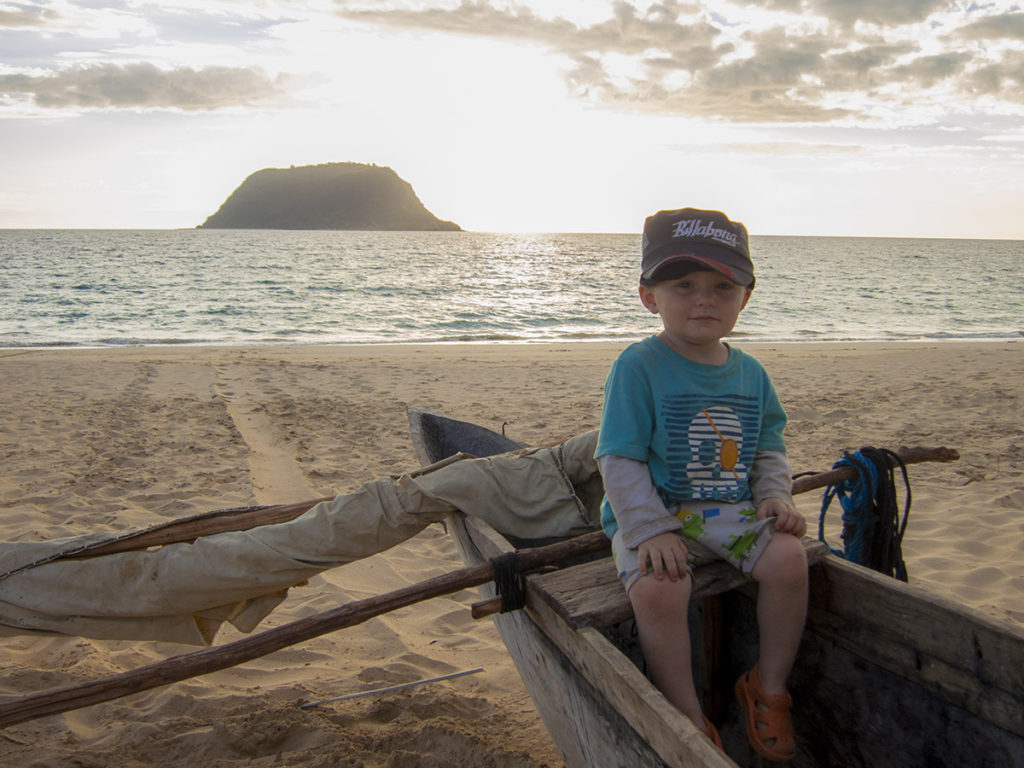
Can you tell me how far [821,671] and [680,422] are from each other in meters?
1.05

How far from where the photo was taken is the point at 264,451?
7.13 meters

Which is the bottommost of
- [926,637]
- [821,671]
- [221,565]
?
[821,671]

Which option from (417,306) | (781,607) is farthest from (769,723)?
(417,306)

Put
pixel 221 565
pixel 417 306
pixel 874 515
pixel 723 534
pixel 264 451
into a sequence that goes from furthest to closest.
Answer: pixel 417 306, pixel 264 451, pixel 874 515, pixel 221 565, pixel 723 534

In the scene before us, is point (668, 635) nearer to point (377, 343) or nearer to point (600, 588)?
point (600, 588)

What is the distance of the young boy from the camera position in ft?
6.61

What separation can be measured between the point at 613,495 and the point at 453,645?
6.96ft

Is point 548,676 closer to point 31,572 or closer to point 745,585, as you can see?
point 745,585

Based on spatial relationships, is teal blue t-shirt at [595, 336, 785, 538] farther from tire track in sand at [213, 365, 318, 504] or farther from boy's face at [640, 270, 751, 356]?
tire track in sand at [213, 365, 318, 504]

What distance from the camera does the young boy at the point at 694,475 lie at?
6.61ft

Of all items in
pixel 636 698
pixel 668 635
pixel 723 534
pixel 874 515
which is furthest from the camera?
pixel 874 515

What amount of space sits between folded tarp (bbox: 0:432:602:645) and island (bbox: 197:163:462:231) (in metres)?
162

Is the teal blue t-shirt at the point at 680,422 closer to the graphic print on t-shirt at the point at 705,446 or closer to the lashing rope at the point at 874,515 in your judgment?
the graphic print on t-shirt at the point at 705,446

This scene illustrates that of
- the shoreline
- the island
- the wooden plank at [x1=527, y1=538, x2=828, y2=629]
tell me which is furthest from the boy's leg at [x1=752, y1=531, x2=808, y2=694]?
the island
